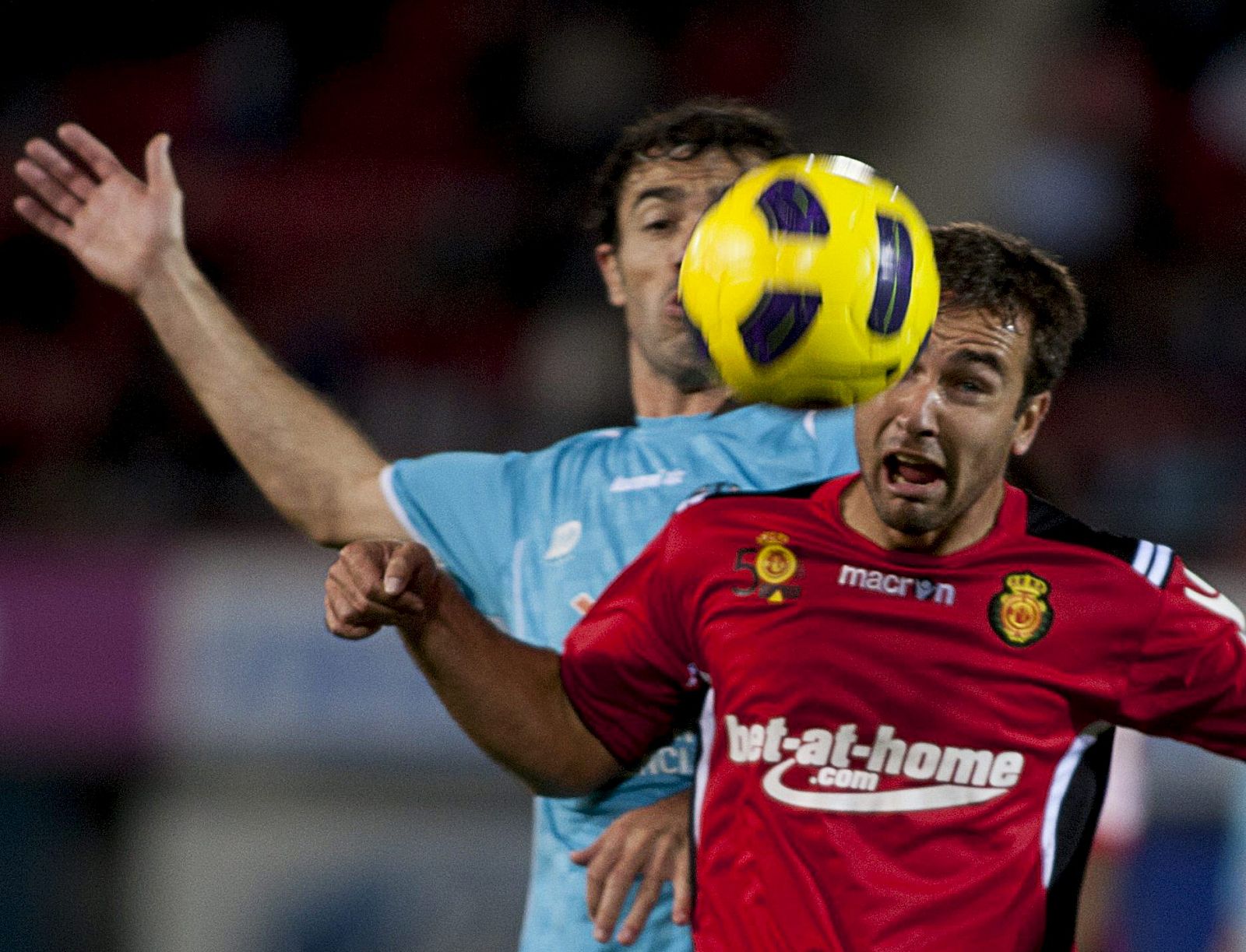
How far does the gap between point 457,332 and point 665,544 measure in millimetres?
7774

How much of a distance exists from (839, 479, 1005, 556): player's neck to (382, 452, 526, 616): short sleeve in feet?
3.25

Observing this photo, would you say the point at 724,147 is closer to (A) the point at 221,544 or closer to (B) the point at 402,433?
(A) the point at 221,544

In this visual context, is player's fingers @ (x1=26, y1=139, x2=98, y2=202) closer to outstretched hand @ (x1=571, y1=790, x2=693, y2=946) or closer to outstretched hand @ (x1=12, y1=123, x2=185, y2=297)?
outstretched hand @ (x1=12, y1=123, x2=185, y2=297)

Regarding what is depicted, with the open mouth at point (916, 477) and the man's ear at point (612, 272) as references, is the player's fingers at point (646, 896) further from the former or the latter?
the man's ear at point (612, 272)

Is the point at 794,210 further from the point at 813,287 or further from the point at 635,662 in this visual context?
the point at 635,662

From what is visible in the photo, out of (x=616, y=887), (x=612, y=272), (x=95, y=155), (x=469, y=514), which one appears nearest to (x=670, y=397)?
(x=612, y=272)

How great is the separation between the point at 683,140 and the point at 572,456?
709 mm

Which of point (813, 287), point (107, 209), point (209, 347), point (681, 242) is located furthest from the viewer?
point (107, 209)

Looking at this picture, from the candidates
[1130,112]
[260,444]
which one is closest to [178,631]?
[260,444]

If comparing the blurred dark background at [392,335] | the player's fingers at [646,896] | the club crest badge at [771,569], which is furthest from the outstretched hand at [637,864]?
the blurred dark background at [392,335]

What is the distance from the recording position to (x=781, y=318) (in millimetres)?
2555

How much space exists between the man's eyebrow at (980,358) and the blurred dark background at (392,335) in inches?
210

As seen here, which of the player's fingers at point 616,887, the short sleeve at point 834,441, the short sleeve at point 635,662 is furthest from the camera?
the short sleeve at point 834,441

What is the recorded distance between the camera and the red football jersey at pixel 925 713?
2691 mm
